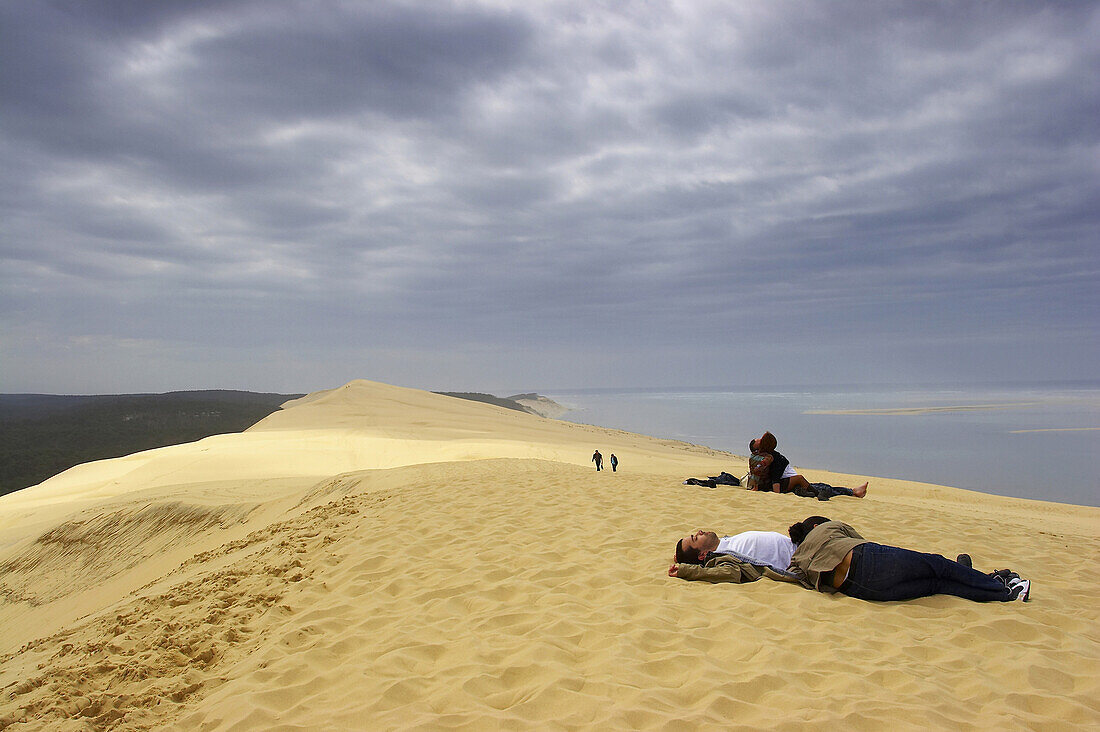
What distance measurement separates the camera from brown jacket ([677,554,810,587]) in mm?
5379

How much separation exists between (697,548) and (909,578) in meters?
1.73

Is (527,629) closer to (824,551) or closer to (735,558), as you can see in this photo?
(735,558)

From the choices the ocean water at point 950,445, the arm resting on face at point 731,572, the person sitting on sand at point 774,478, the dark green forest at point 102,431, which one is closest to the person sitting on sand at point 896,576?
the arm resting on face at point 731,572

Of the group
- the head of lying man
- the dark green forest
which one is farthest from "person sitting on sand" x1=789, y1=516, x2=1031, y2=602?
the dark green forest

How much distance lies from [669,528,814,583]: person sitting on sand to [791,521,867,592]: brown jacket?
0.48ft

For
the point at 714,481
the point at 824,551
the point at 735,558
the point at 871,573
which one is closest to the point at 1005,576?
the point at 871,573

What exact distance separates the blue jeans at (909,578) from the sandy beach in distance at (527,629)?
4.8 inches

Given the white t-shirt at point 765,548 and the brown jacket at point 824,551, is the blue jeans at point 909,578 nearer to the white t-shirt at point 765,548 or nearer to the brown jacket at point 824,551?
the brown jacket at point 824,551

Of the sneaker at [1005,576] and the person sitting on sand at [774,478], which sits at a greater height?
the person sitting on sand at [774,478]

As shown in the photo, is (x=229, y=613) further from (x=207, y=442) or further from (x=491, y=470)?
(x=207, y=442)

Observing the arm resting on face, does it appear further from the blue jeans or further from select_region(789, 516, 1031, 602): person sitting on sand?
the blue jeans

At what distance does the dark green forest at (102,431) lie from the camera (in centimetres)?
3350

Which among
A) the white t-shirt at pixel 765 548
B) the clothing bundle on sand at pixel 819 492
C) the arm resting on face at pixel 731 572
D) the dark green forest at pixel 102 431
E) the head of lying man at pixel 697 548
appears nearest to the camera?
the arm resting on face at pixel 731 572

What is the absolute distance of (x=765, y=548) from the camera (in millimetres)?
5531
